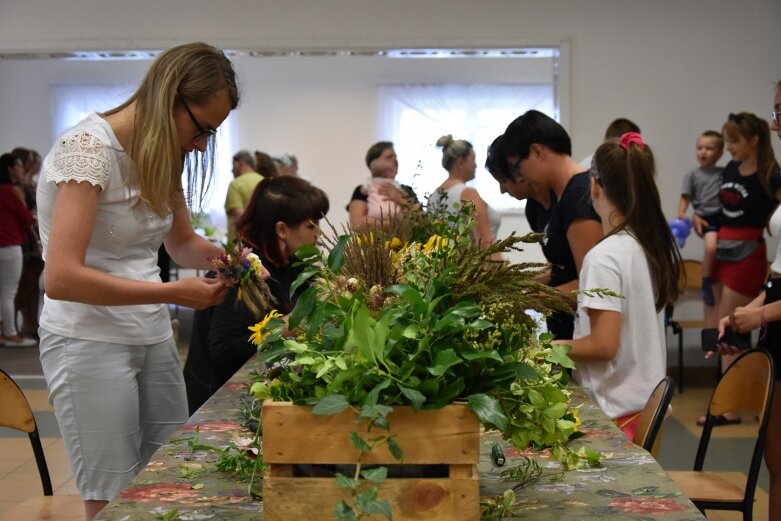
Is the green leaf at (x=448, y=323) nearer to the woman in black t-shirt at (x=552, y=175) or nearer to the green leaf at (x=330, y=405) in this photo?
the green leaf at (x=330, y=405)

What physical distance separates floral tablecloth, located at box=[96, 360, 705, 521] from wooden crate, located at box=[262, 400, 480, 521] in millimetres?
158

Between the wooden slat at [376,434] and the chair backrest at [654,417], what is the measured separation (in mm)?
969

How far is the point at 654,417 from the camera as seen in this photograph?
7.02 feet

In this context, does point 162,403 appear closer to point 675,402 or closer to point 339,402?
point 339,402

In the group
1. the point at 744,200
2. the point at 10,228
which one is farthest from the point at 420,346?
the point at 10,228

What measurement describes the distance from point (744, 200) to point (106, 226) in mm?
4197

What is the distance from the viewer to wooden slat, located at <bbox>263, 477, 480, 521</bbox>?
1.28 metres

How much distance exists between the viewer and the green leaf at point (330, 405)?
1.24m

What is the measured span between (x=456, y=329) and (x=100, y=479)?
105cm

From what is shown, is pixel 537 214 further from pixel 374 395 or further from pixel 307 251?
pixel 374 395

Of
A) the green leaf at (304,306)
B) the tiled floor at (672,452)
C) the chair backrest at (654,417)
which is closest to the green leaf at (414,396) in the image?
the green leaf at (304,306)

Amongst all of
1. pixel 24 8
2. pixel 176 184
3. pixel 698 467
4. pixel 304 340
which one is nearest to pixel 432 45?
pixel 24 8

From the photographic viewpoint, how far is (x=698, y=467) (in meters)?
2.76

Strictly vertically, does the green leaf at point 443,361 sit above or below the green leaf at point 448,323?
below
